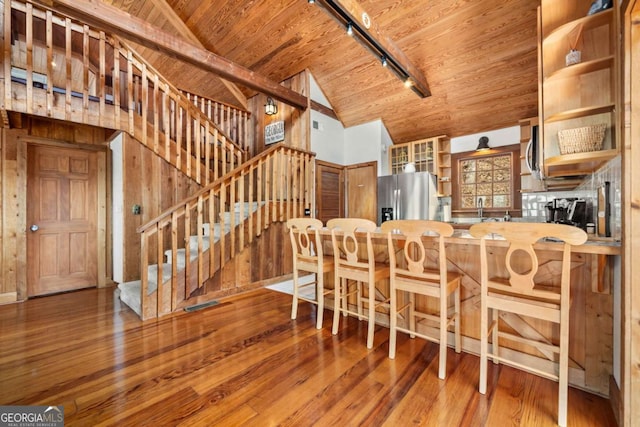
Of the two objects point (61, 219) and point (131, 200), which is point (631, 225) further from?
point (61, 219)

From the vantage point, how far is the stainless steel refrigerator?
4824 mm

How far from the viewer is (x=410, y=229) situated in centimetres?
188

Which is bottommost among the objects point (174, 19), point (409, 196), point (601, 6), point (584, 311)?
point (584, 311)

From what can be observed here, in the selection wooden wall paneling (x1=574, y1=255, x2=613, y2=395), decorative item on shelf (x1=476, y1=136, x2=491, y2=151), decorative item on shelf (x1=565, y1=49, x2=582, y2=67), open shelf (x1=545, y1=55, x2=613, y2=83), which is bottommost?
wooden wall paneling (x1=574, y1=255, x2=613, y2=395)

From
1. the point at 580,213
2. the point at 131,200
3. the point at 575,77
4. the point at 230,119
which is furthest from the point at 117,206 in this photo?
the point at 580,213

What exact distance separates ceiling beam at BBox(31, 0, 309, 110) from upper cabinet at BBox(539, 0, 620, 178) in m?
3.32

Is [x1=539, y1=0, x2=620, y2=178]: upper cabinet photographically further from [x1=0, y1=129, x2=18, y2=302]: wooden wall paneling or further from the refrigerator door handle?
[x1=0, y1=129, x2=18, y2=302]: wooden wall paneling

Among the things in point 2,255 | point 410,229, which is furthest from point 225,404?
point 2,255

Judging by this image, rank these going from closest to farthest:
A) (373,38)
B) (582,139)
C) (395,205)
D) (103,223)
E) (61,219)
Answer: (582,139)
(373,38)
(61,219)
(103,223)
(395,205)

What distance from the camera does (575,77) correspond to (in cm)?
192

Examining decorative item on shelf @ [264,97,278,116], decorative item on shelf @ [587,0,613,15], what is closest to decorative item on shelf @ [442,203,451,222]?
decorative item on shelf @ [587,0,613,15]

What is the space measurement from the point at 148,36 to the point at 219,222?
2.37 m

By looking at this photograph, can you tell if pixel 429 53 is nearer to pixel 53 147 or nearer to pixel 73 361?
pixel 73 361

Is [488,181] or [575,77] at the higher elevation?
[575,77]
